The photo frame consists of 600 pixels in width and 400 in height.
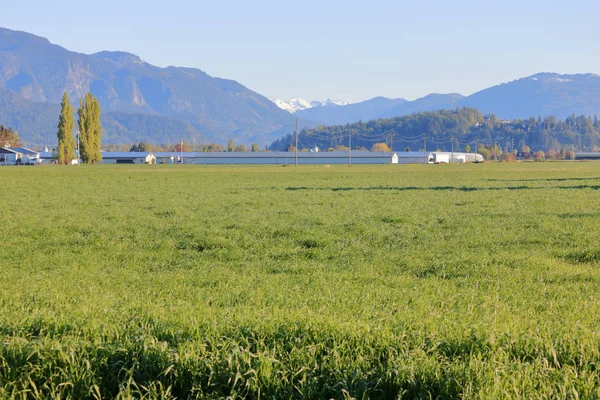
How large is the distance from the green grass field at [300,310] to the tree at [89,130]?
466 feet

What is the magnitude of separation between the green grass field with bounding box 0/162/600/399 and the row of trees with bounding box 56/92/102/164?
139627mm

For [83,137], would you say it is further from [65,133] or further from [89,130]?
[65,133]

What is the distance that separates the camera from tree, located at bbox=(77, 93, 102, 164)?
507ft

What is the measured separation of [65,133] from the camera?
495ft

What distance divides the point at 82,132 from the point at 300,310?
509 ft

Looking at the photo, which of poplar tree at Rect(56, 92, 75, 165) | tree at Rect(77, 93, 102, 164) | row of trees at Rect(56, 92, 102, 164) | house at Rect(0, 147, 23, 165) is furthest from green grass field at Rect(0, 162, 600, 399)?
house at Rect(0, 147, 23, 165)

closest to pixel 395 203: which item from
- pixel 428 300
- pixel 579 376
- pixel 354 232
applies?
pixel 354 232

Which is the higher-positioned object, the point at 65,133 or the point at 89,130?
the point at 89,130

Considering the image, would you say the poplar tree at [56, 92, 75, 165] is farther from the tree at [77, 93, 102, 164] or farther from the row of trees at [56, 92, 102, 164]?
the tree at [77, 93, 102, 164]

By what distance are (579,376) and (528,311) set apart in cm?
300

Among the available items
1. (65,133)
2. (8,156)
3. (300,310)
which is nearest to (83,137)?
(65,133)

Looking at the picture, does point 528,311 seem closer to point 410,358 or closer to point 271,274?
point 410,358

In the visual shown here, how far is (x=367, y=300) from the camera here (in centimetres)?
855

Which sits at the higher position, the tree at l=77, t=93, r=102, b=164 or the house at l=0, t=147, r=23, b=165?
the tree at l=77, t=93, r=102, b=164
